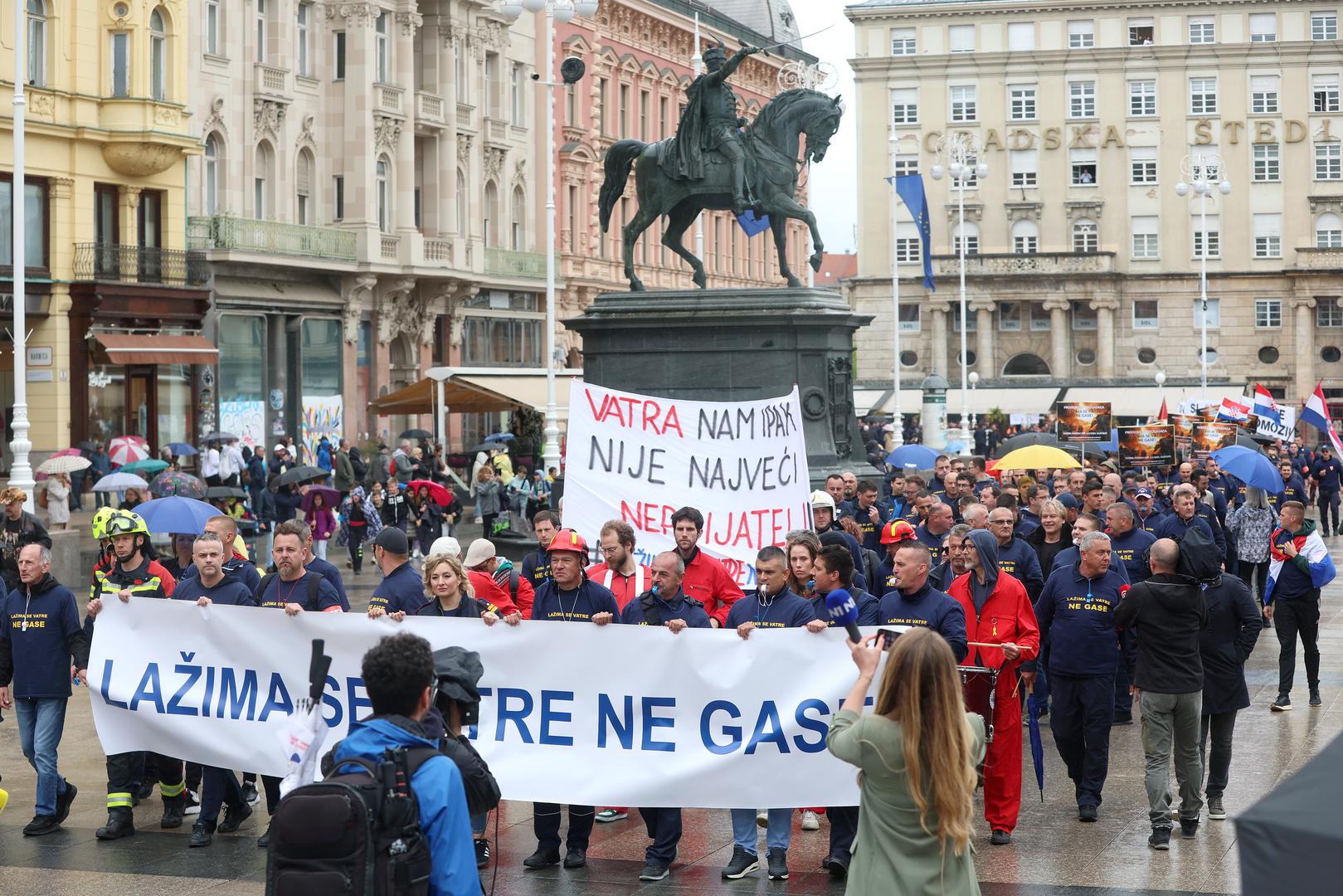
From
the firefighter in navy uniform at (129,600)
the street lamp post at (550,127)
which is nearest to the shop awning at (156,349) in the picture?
the street lamp post at (550,127)

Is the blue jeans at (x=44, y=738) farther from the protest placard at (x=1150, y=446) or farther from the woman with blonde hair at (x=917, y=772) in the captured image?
the protest placard at (x=1150, y=446)

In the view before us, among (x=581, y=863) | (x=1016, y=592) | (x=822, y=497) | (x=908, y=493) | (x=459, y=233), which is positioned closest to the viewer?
(x=581, y=863)

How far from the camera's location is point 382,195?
50.0m

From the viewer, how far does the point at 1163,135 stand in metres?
89.0

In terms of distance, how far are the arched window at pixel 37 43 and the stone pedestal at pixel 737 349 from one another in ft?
62.9

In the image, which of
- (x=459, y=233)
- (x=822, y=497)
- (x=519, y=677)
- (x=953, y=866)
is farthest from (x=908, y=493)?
(x=459, y=233)

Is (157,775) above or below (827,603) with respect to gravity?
below

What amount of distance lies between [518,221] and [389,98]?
8.91 metres

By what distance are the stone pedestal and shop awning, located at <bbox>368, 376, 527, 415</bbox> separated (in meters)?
14.1

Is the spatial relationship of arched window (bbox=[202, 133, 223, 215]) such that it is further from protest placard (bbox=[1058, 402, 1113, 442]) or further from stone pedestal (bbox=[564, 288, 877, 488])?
stone pedestal (bbox=[564, 288, 877, 488])

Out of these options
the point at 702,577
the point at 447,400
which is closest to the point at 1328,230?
the point at 447,400

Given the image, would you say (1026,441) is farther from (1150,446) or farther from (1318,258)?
(1318,258)

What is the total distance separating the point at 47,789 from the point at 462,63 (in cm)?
4460

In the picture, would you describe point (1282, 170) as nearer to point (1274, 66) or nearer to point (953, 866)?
point (1274, 66)
